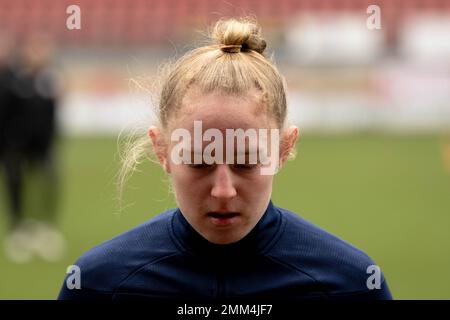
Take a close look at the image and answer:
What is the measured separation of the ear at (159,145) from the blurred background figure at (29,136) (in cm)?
641

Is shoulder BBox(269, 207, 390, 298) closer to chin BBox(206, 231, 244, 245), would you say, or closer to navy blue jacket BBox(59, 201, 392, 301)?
navy blue jacket BBox(59, 201, 392, 301)

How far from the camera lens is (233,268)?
2.54m

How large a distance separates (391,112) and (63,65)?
6996 mm

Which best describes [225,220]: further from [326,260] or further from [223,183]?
[326,260]

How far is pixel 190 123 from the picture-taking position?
8.02 feet

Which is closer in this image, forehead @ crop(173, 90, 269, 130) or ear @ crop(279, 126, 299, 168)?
forehead @ crop(173, 90, 269, 130)

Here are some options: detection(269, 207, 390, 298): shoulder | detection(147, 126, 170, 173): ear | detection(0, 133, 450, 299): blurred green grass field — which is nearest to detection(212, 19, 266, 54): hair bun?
detection(147, 126, 170, 173): ear

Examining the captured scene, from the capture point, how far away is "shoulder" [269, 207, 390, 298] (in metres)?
2.54

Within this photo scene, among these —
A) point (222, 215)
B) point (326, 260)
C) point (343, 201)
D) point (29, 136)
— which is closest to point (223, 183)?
point (222, 215)

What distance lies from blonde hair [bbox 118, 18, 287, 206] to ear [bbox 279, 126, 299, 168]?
37 millimetres

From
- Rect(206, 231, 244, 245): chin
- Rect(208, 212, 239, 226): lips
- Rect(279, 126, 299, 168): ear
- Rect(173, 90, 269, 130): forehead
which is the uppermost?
Rect(173, 90, 269, 130): forehead

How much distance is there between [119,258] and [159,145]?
352mm

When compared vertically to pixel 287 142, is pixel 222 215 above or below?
below

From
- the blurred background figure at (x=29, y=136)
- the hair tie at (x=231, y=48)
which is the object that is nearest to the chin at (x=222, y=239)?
the hair tie at (x=231, y=48)
